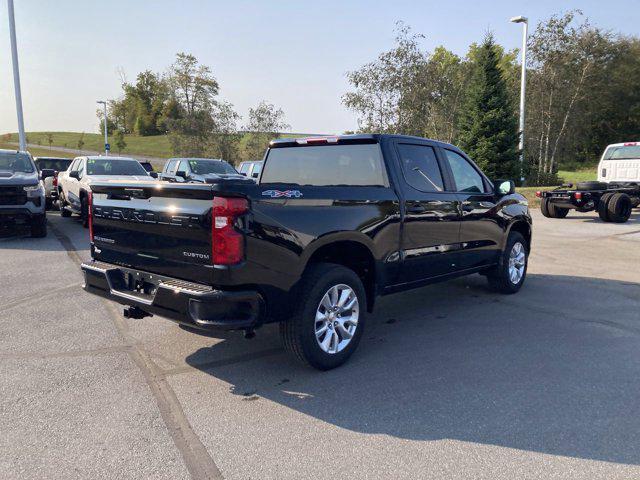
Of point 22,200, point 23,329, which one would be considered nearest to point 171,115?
point 22,200

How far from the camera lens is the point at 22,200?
1102 centimetres

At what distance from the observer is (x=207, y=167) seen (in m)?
18.9

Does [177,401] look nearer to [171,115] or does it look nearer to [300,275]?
[300,275]

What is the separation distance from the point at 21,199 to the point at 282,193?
30.9 feet

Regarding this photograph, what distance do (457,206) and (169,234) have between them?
3.21 metres

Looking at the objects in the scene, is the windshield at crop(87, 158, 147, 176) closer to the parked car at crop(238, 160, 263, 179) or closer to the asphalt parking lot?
the parked car at crop(238, 160, 263, 179)

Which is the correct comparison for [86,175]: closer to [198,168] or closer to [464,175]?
[198,168]

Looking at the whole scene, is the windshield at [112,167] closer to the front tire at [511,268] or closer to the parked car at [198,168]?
the parked car at [198,168]

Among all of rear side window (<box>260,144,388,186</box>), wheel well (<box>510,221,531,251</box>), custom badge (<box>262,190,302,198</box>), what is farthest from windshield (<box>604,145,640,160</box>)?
custom badge (<box>262,190,302,198</box>)

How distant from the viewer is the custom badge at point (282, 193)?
3682 millimetres

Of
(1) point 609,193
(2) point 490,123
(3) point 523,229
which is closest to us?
(3) point 523,229

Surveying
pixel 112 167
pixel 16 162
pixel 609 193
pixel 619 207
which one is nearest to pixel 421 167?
pixel 16 162

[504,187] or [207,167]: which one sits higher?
[207,167]

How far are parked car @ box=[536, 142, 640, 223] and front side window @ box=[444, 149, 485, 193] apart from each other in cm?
986
